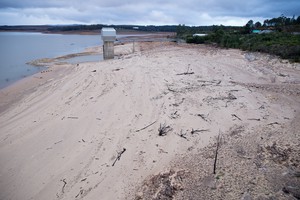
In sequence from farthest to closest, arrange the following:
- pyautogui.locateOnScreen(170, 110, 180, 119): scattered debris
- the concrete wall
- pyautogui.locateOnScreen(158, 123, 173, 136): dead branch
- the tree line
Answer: the concrete wall < the tree line < pyautogui.locateOnScreen(170, 110, 180, 119): scattered debris < pyautogui.locateOnScreen(158, 123, 173, 136): dead branch

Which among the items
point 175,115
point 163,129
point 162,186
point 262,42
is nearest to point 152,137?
point 163,129

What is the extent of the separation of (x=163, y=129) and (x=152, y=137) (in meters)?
0.34

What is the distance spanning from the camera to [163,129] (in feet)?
18.4

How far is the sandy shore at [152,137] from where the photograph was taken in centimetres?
402

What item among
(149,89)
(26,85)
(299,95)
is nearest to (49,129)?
(149,89)

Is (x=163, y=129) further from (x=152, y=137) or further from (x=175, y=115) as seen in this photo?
(x=175, y=115)

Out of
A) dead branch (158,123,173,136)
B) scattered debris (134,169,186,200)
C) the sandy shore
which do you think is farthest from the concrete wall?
scattered debris (134,169,186,200)

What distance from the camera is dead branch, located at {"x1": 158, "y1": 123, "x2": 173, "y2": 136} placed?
5484mm

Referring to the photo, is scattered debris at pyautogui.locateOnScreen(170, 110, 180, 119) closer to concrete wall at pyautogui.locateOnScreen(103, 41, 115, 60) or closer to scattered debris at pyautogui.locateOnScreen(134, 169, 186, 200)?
scattered debris at pyautogui.locateOnScreen(134, 169, 186, 200)

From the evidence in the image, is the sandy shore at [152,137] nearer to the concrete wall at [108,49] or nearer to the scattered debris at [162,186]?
the scattered debris at [162,186]

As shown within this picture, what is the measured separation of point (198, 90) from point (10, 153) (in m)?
5.60

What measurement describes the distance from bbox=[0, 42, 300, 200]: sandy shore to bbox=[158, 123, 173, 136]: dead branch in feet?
0.08

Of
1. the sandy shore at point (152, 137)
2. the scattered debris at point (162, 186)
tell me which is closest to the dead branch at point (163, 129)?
the sandy shore at point (152, 137)

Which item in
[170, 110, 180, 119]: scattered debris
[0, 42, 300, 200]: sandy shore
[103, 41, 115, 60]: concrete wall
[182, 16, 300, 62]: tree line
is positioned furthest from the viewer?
[103, 41, 115, 60]: concrete wall
